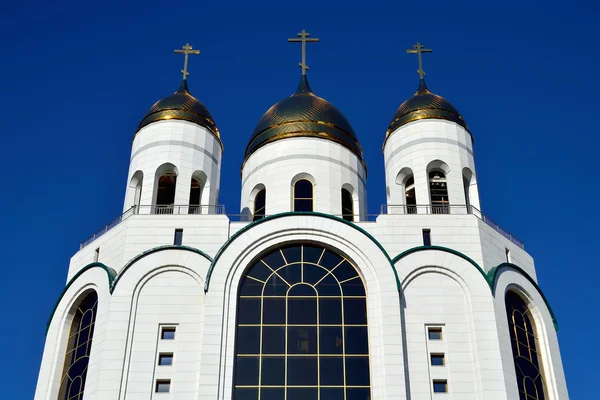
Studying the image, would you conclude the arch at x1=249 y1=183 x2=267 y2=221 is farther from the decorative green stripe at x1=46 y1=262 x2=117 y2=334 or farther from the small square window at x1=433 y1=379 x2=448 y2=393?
the small square window at x1=433 y1=379 x2=448 y2=393

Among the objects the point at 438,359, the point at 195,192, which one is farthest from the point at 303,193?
the point at 438,359

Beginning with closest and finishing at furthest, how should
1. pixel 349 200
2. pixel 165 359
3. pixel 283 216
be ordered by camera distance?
pixel 165 359 → pixel 283 216 → pixel 349 200

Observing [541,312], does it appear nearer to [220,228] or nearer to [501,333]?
[501,333]

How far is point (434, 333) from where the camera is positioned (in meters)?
23.7

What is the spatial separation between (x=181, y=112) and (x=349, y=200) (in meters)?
6.40

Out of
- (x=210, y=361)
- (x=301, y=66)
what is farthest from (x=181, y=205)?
(x=301, y=66)

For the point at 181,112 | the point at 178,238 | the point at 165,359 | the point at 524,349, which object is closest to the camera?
the point at 165,359

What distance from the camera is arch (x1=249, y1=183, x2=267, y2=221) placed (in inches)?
1112

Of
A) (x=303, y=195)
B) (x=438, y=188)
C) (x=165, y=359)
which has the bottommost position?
(x=165, y=359)

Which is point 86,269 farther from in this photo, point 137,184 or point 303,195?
point 303,195

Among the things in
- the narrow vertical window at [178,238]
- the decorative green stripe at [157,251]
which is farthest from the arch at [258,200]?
the decorative green stripe at [157,251]

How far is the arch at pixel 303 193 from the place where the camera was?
2767cm

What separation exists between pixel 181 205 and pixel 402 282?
7344 millimetres

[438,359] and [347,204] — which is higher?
[347,204]
